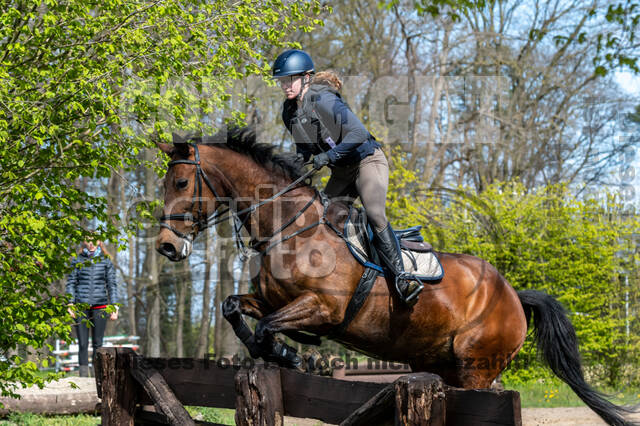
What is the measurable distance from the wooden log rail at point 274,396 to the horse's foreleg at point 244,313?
0.75 feet

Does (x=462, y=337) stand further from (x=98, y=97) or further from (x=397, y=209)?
(x=397, y=209)

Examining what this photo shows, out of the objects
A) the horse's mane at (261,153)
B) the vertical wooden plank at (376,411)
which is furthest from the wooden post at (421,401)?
the horse's mane at (261,153)

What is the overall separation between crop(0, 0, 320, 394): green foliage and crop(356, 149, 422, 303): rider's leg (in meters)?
2.42

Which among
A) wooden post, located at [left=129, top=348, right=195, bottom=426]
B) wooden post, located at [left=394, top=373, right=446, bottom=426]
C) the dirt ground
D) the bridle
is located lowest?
the dirt ground

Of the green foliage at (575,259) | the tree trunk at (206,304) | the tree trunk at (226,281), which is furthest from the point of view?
the tree trunk at (206,304)

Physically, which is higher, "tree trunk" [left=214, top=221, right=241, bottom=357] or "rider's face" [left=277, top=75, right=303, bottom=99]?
"rider's face" [left=277, top=75, right=303, bottom=99]

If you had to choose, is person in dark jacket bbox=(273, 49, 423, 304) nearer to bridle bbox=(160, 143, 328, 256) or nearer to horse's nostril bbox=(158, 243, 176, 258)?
bridle bbox=(160, 143, 328, 256)

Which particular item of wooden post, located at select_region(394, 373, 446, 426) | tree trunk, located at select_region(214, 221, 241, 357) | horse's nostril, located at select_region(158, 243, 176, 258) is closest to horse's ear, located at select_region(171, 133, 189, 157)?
horse's nostril, located at select_region(158, 243, 176, 258)

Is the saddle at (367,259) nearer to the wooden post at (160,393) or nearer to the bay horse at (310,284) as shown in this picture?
the bay horse at (310,284)

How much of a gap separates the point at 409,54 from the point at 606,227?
945 cm

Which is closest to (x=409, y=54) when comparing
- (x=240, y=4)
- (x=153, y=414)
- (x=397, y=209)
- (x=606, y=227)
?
(x=397, y=209)

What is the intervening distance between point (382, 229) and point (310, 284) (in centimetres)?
63

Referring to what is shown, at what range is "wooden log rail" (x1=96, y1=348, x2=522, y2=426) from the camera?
8.98ft

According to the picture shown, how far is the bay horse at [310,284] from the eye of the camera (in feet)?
13.7
